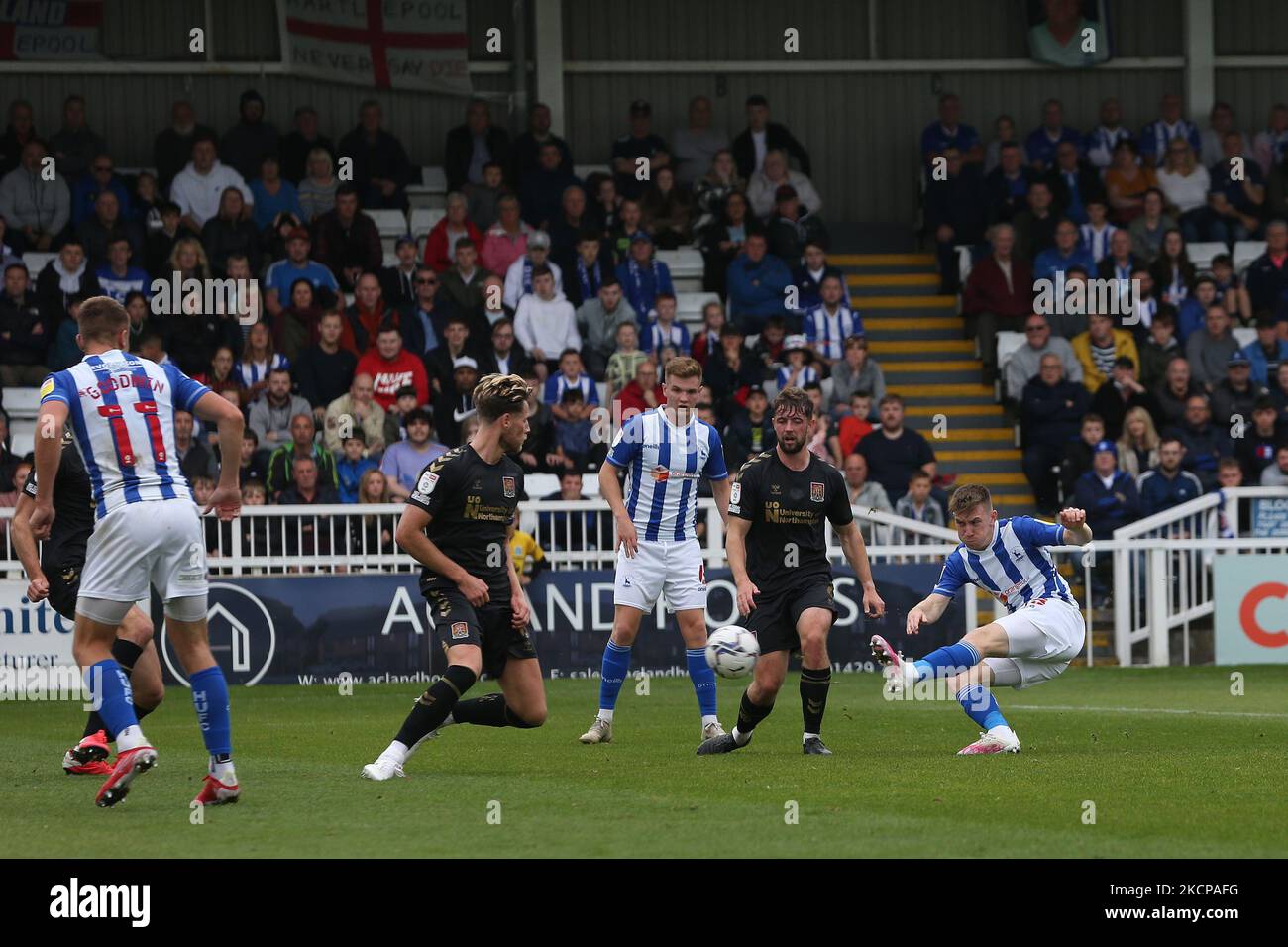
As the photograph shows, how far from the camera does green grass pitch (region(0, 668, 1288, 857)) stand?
7250 mm

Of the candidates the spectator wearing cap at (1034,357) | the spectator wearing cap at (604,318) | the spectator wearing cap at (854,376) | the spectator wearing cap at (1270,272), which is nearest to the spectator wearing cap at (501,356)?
the spectator wearing cap at (604,318)

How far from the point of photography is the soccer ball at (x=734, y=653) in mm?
11102

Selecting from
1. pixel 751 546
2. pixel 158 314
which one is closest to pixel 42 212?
pixel 158 314

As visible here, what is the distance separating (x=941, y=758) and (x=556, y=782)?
2.19 metres

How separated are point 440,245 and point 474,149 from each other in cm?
213

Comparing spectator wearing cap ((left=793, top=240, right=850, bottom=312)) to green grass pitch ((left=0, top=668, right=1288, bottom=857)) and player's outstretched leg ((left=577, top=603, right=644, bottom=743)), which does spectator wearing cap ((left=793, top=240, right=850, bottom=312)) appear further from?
player's outstretched leg ((left=577, top=603, right=644, bottom=743))

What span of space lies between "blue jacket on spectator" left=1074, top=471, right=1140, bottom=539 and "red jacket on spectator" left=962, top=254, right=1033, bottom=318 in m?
3.92

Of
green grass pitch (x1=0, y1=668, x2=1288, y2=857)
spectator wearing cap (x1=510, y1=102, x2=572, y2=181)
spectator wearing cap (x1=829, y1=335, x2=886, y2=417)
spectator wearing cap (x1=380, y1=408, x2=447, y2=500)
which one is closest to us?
green grass pitch (x1=0, y1=668, x2=1288, y2=857)

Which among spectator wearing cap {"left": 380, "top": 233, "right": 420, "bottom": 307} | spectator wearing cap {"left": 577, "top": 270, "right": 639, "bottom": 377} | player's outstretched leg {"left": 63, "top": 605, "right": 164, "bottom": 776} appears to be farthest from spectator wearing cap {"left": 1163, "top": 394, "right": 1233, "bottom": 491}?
player's outstretched leg {"left": 63, "top": 605, "right": 164, "bottom": 776}

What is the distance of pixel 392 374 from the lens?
19859 mm

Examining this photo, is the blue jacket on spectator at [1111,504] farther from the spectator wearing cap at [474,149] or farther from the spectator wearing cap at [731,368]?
the spectator wearing cap at [474,149]

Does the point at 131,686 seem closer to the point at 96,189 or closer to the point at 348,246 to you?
the point at 348,246

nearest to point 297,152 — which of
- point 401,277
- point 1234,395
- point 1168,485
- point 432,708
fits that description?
point 401,277

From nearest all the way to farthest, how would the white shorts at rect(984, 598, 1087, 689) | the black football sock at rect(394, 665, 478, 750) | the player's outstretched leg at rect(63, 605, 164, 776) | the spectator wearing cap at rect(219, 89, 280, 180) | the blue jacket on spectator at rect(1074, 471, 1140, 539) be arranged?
the black football sock at rect(394, 665, 478, 750)
the player's outstretched leg at rect(63, 605, 164, 776)
the white shorts at rect(984, 598, 1087, 689)
the blue jacket on spectator at rect(1074, 471, 1140, 539)
the spectator wearing cap at rect(219, 89, 280, 180)
